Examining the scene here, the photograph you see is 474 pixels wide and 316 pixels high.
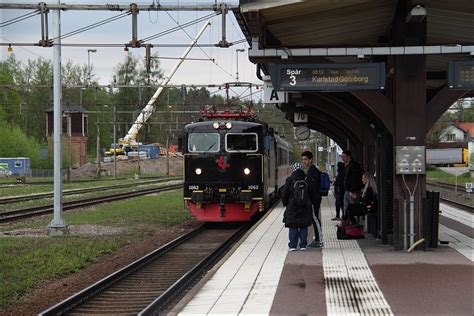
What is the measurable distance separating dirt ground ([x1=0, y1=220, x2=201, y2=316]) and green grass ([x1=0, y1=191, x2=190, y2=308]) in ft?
0.65

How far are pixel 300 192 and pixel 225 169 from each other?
810 centimetres

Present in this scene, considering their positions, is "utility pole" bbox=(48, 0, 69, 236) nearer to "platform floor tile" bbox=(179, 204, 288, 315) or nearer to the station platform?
"platform floor tile" bbox=(179, 204, 288, 315)

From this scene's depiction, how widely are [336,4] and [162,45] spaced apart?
894 cm

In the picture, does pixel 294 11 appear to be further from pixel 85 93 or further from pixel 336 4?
pixel 85 93

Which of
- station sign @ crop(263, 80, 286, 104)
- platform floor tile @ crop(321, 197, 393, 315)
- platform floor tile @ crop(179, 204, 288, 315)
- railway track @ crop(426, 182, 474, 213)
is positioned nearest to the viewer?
platform floor tile @ crop(321, 197, 393, 315)

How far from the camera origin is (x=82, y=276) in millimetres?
11664

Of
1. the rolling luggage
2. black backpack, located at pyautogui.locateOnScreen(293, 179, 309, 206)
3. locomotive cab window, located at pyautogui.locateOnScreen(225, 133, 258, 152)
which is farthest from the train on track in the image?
black backpack, located at pyautogui.locateOnScreen(293, 179, 309, 206)

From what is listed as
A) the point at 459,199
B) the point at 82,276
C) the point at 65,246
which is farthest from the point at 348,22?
the point at 459,199

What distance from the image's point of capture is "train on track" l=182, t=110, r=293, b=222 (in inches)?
737

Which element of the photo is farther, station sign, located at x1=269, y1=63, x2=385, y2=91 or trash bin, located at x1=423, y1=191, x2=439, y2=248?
trash bin, located at x1=423, y1=191, x2=439, y2=248

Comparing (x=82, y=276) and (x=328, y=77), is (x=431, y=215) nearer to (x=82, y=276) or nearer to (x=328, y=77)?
(x=328, y=77)

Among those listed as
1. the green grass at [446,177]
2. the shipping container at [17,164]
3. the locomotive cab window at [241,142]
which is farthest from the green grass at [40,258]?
the shipping container at [17,164]

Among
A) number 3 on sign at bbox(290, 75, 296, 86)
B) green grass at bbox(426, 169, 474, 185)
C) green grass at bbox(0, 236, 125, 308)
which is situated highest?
number 3 on sign at bbox(290, 75, 296, 86)

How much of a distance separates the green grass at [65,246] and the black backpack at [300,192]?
4283 mm
